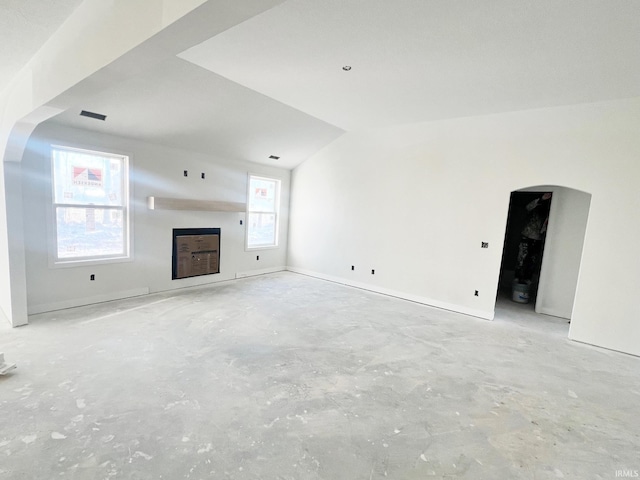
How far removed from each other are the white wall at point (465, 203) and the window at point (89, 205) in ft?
11.7

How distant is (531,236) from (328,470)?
225 inches

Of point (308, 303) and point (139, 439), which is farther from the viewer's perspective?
point (308, 303)

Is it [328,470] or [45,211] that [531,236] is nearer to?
[328,470]

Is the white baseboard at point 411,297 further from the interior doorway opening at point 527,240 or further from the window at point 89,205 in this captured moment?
→ the window at point 89,205

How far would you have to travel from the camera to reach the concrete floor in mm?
1849

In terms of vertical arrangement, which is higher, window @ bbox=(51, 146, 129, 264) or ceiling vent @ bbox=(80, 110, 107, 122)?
ceiling vent @ bbox=(80, 110, 107, 122)

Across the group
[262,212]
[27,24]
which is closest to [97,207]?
[27,24]

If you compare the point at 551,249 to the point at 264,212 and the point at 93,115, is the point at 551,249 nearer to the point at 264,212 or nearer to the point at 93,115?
the point at 264,212

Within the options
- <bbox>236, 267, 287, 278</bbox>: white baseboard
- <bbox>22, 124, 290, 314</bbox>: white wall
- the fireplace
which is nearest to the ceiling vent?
<bbox>22, 124, 290, 314</bbox>: white wall

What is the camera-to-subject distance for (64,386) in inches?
96.1

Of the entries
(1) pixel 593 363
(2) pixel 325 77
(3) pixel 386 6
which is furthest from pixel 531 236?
(3) pixel 386 6

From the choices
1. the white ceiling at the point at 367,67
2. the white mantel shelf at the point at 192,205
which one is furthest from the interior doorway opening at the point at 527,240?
the white mantel shelf at the point at 192,205

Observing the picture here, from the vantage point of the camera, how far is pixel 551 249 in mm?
5078

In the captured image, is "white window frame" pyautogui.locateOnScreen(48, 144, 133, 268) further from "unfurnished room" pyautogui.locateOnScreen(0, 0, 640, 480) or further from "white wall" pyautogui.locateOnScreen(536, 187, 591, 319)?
"white wall" pyautogui.locateOnScreen(536, 187, 591, 319)
